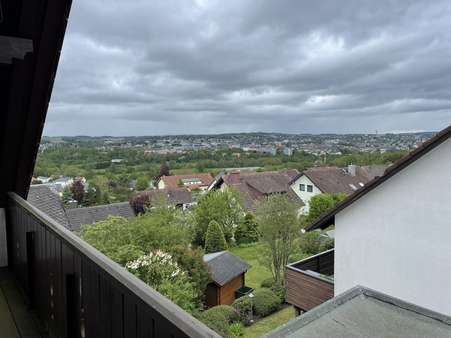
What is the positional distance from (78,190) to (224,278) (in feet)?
64.8

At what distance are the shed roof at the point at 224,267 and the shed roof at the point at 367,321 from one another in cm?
993

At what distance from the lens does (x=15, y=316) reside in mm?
2303

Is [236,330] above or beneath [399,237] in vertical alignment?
beneath

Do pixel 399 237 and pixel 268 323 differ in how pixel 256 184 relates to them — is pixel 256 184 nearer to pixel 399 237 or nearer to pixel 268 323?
pixel 268 323

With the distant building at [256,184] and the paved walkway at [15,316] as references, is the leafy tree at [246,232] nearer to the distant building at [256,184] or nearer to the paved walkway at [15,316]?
the distant building at [256,184]

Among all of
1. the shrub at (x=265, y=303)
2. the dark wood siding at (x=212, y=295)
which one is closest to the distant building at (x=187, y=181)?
the dark wood siding at (x=212, y=295)

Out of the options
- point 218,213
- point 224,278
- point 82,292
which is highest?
point 82,292

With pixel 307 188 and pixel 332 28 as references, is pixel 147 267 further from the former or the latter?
pixel 307 188

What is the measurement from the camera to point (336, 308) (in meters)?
1.31

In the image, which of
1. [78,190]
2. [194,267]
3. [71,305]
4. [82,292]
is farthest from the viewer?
[78,190]

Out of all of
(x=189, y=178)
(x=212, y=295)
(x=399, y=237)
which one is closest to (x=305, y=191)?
(x=212, y=295)

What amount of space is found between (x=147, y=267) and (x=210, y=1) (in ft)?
22.1

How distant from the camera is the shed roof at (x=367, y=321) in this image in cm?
110

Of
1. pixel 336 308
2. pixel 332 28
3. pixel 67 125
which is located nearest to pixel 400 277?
pixel 336 308
